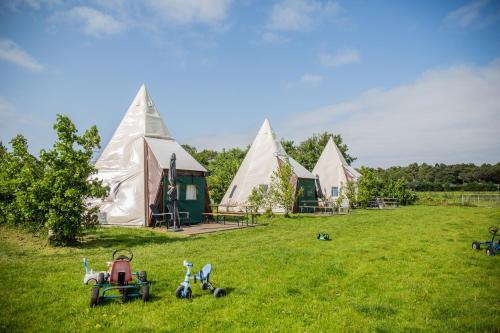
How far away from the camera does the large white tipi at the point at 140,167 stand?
57.8 feet

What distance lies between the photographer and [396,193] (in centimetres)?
3850

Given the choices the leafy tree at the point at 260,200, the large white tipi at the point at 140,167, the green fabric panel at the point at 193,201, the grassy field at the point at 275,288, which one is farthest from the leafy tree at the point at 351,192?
the grassy field at the point at 275,288

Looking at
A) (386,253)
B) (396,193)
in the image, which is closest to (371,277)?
(386,253)

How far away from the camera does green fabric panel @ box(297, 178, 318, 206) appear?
2720cm

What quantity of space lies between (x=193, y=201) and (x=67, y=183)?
8.59m

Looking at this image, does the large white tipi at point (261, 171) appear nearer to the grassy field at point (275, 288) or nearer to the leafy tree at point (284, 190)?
the leafy tree at point (284, 190)

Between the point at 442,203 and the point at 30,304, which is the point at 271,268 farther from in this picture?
the point at 442,203

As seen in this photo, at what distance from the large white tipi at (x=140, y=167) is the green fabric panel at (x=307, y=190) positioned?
9.77m

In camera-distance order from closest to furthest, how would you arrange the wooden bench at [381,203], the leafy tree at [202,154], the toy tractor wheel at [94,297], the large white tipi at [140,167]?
the toy tractor wheel at [94,297] → the large white tipi at [140,167] → the wooden bench at [381,203] → the leafy tree at [202,154]

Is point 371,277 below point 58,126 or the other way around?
below

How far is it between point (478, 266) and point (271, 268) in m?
5.19

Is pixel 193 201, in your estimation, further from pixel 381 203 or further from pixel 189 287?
pixel 381 203

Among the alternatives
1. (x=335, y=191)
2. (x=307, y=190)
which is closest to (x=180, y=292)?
(x=307, y=190)

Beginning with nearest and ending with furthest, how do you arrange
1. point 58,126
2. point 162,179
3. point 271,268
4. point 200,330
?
1. point 200,330
2. point 271,268
3. point 58,126
4. point 162,179
